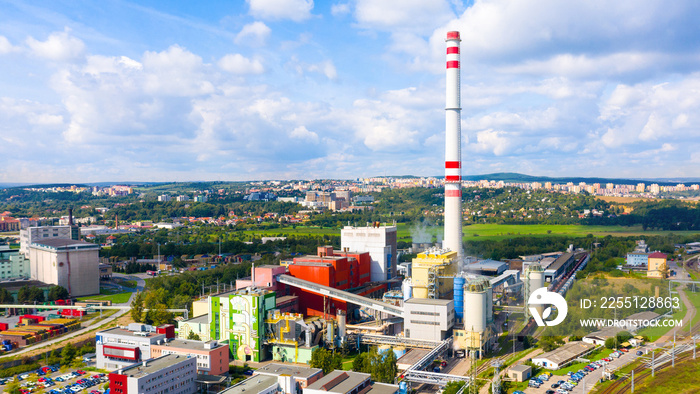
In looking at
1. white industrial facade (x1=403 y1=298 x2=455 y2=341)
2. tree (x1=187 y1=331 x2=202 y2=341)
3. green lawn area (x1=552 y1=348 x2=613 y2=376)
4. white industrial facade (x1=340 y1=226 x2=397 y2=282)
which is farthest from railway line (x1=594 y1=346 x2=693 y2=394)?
white industrial facade (x1=340 y1=226 x2=397 y2=282)

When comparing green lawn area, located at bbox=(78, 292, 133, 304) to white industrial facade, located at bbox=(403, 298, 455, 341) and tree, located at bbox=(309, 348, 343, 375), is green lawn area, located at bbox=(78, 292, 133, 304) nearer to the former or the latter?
tree, located at bbox=(309, 348, 343, 375)

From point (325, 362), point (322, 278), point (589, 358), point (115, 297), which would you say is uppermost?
point (322, 278)

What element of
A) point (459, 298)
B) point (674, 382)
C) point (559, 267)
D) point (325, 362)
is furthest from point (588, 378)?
point (559, 267)

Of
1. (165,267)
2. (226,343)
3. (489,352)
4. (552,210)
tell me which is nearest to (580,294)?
(489,352)

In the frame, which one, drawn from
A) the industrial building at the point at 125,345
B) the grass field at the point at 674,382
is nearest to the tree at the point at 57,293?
the industrial building at the point at 125,345

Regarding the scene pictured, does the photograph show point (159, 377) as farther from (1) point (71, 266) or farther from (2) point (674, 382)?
(1) point (71, 266)
